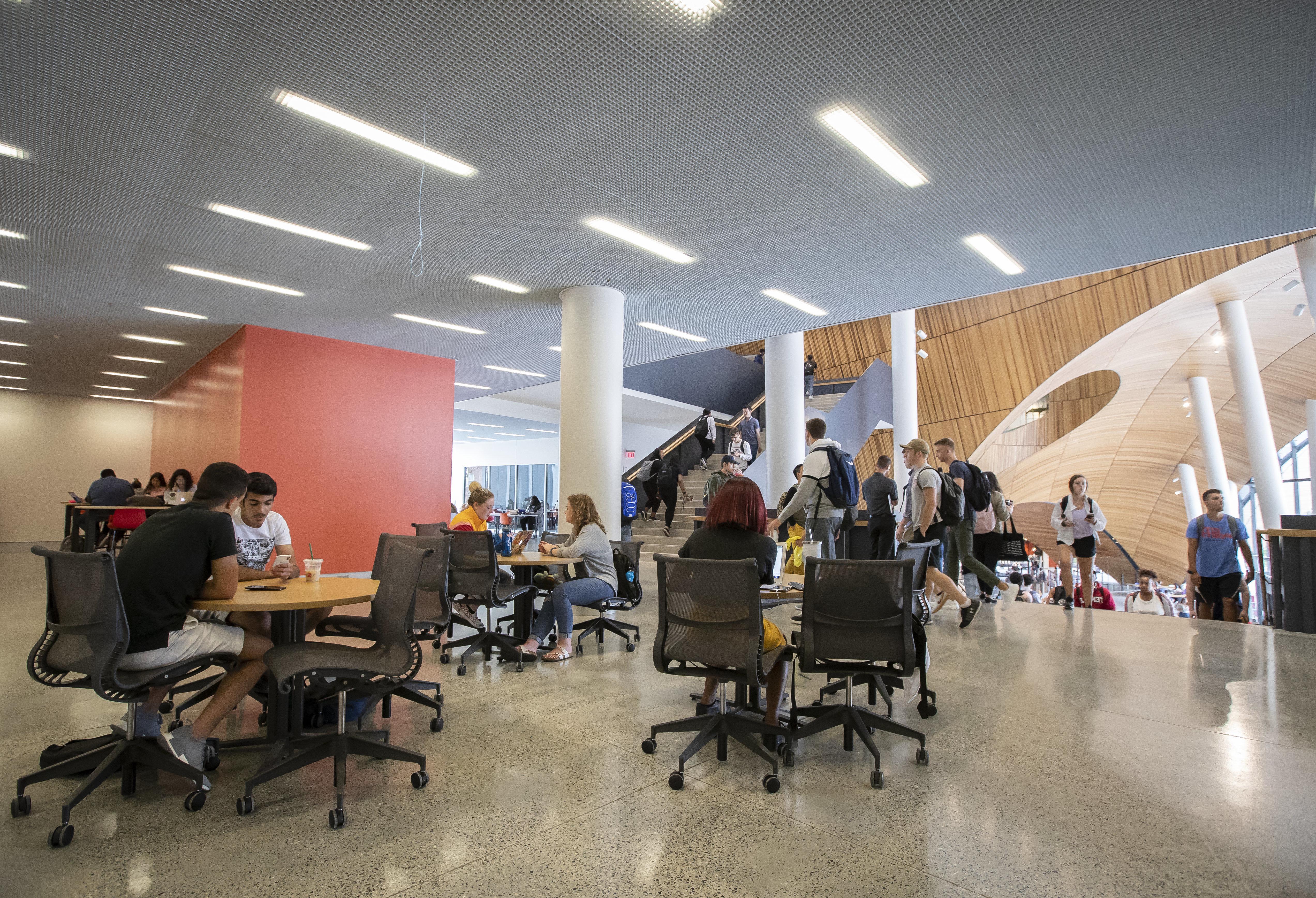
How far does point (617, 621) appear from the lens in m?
5.89

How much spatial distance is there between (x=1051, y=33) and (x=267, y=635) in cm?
485

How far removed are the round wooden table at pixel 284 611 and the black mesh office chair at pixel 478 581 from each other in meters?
1.34

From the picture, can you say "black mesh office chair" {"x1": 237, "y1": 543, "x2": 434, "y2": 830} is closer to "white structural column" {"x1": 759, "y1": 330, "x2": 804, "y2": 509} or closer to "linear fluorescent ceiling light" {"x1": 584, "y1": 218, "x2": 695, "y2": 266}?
"linear fluorescent ceiling light" {"x1": 584, "y1": 218, "x2": 695, "y2": 266}


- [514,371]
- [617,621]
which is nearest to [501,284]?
[617,621]

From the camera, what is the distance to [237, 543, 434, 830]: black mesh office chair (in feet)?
8.20

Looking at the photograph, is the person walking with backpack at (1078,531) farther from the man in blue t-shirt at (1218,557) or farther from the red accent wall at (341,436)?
A: the red accent wall at (341,436)

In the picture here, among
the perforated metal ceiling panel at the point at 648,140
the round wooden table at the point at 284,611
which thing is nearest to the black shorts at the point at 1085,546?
the perforated metal ceiling panel at the point at 648,140

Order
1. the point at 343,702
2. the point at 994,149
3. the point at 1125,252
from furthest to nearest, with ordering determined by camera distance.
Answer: the point at 1125,252 → the point at 994,149 → the point at 343,702

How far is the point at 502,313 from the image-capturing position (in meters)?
8.77

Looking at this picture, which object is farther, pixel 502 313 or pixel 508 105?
pixel 502 313

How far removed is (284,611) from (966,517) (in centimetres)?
602

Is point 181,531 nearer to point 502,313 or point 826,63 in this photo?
point 826,63

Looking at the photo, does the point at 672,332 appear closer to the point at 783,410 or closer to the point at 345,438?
the point at 783,410

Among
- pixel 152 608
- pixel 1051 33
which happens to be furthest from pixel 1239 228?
pixel 152 608
